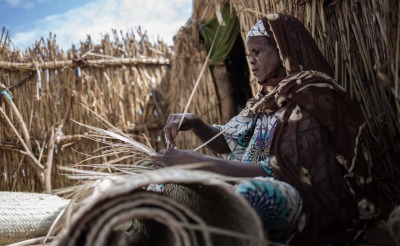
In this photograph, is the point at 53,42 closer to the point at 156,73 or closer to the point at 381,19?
the point at 156,73

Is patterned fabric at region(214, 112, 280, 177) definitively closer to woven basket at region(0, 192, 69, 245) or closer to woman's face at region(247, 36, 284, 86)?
woman's face at region(247, 36, 284, 86)

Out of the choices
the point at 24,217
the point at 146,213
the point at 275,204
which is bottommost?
the point at 24,217

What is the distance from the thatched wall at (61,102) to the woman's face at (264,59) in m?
3.02

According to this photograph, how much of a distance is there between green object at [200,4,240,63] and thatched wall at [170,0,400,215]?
1921 mm

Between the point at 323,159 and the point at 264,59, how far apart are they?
63cm

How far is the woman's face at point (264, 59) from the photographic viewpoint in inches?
75.6

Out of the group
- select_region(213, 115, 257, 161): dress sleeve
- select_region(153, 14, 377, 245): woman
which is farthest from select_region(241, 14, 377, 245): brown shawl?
select_region(213, 115, 257, 161): dress sleeve

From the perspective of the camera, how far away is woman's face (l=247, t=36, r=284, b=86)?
6.30 feet

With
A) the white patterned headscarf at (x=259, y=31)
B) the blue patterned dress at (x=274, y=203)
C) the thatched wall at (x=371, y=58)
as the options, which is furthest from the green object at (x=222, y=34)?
the blue patterned dress at (x=274, y=203)

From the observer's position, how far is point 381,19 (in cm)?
177

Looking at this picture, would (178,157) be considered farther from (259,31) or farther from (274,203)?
(259,31)

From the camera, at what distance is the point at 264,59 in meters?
1.94

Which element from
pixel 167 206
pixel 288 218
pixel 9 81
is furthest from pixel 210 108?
pixel 167 206

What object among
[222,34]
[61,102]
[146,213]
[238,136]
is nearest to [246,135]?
[238,136]
